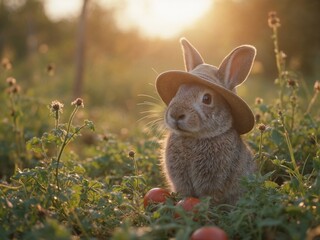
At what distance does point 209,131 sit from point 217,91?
0.32 m

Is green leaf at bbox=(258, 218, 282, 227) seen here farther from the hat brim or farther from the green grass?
the hat brim

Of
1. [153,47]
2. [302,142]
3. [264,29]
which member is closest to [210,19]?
[264,29]

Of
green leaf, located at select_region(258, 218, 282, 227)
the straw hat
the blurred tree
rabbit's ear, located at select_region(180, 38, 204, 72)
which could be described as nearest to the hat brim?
the straw hat

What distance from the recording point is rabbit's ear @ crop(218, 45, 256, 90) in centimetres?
388

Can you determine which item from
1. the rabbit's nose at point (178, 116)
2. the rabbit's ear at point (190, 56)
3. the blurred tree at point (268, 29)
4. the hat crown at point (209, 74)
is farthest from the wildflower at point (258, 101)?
the blurred tree at point (268, 29)

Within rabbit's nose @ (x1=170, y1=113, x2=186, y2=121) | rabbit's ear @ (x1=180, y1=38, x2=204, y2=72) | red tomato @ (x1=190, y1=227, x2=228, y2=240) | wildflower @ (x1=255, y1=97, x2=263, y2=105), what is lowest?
red tomato @ (x1=190, y1=227, x2=228, y2=240)

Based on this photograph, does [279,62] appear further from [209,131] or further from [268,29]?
[268,29]

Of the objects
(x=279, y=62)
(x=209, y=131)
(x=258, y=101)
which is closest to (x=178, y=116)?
(x=209, y=131)

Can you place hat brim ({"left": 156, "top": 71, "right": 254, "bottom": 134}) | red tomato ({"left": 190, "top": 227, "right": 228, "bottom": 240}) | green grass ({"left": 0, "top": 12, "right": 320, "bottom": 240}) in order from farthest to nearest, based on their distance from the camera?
hat brim ({"left": 156, "top": 71, "right": 254, "bottom": 134})
green grass ({"left": 0, "top": 12, "right": 320, "bottom": 240})
red tomato ({"left": 190, "top": 227, "right": 228, "bottom": 240})

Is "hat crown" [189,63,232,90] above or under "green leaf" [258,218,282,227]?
above

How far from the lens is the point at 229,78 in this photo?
12.9ft

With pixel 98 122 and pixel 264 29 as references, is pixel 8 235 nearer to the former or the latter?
pixel 98 122

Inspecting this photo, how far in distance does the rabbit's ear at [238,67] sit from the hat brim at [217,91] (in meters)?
0.26

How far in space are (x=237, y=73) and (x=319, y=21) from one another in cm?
1176
